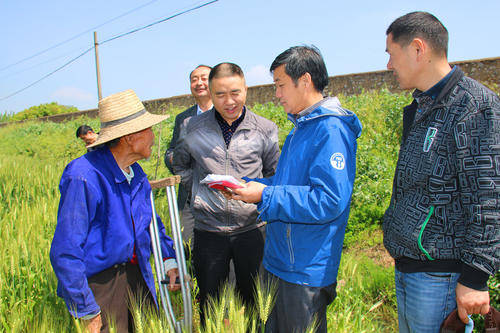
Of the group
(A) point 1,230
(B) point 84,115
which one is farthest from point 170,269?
(B) point 84,115

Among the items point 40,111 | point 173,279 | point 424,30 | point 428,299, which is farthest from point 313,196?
point 40,111

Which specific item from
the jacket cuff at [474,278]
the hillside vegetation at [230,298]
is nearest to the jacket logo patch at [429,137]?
the jacket cuff at [474,278]

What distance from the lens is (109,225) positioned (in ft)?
6.17

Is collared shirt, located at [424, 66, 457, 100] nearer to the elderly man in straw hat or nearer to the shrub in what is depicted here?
the elderly man in straw hat

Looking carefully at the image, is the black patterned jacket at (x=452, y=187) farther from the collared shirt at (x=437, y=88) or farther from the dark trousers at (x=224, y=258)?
the dark trousers at (x=224, y=258)

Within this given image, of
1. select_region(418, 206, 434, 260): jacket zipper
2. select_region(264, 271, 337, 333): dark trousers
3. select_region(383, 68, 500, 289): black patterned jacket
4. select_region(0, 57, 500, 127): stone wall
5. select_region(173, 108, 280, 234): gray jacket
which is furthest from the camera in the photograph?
select_region(0, 57, 500, 127): stone wall

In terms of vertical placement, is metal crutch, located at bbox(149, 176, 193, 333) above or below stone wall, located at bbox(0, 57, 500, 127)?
below

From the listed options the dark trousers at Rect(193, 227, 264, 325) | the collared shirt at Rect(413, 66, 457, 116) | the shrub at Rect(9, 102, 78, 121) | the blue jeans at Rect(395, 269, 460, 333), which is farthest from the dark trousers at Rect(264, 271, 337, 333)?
the shrub at Rect(9, 102, 78, 121)

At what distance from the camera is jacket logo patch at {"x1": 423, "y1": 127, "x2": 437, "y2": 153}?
5.47 feet

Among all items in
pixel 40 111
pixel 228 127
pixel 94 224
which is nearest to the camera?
pixel 94 224

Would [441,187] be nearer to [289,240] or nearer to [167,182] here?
[289,240]

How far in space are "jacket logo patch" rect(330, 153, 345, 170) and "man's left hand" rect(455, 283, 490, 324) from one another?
0.73m

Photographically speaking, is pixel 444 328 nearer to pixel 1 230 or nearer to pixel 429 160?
pixel 429 160

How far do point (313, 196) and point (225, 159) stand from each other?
1.18 metres
